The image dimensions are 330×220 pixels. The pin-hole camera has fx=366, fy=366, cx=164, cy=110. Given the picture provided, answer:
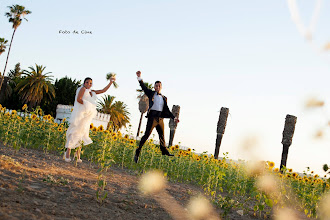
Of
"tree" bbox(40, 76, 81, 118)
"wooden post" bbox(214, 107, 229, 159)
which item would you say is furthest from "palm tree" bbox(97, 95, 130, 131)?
"wooden post" bbox(214, 107, 229, 159)

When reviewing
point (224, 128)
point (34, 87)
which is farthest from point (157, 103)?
point (34, 87)

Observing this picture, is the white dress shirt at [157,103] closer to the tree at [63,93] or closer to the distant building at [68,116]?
the distant building at [68,116]

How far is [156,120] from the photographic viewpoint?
8.30m

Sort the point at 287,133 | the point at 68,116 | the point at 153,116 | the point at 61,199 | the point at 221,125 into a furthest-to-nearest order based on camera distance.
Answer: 1. the point at 68,116
2. the point at 221,125
3. the point at 287,133
4. the point at 153,116
5. the point at 61,199

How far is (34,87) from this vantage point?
47844 mm

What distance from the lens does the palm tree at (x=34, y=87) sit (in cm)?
4766

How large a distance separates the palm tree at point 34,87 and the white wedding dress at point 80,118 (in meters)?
42.4

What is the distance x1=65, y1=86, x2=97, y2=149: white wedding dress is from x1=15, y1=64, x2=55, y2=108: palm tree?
42.4 m

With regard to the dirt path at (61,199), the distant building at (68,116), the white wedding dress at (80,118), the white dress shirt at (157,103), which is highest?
the distant building at (68,116)

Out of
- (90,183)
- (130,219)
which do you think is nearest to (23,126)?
(90,183)

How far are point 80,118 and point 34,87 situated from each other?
4334 cm

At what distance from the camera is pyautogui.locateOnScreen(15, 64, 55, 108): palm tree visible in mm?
47656

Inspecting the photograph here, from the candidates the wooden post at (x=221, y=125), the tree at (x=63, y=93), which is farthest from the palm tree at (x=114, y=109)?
the wooden post at (x=221, y=125)

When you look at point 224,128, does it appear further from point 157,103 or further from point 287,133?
point 157,103
